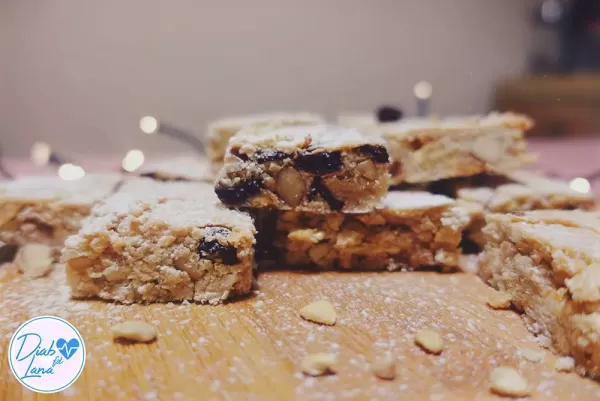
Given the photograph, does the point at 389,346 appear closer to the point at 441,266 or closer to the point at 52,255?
the point at 441,266

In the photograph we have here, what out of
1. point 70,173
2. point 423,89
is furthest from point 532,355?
point 423,89

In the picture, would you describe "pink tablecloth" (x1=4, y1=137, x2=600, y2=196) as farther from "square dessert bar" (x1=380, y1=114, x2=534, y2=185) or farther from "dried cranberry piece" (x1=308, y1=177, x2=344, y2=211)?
"dried cranberry piece" (x1=308, y1=177, x2=344, y2=211)

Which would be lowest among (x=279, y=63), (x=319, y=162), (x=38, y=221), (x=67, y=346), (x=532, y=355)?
(x=532, y=355)

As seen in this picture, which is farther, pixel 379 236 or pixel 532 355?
pixel 379 236

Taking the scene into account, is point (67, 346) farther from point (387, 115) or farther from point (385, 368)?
point (387, 115)

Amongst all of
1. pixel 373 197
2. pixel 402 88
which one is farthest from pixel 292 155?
pixel 402 88

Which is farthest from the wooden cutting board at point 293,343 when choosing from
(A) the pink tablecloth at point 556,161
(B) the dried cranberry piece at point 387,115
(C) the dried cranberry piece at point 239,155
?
(A) the pink tablecloth at point 556,161

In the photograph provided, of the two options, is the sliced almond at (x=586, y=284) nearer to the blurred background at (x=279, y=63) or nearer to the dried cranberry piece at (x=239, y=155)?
the dried cranberry piece at (x=239, y=155)
